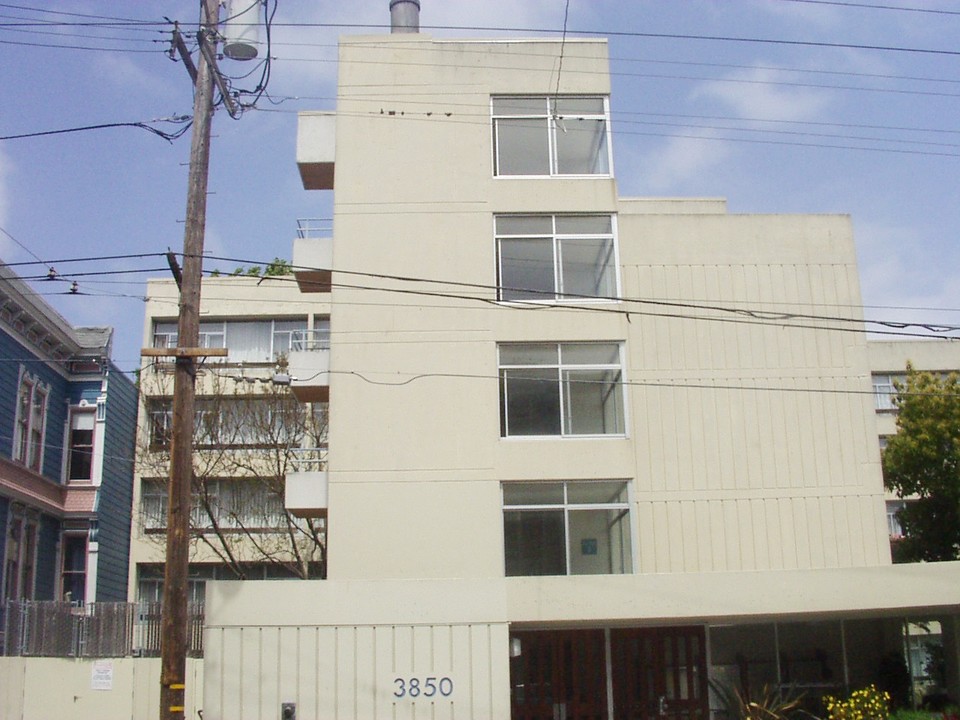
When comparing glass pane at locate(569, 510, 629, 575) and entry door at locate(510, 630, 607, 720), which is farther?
glass pane at locate(569, 510, 629, 575)

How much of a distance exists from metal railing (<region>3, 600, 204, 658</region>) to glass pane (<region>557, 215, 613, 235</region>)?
39.3 ft

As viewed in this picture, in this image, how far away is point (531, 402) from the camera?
21.6m

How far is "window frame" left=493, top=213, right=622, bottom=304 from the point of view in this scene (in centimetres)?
2200

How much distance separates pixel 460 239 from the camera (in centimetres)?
2222

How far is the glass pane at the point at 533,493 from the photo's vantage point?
69.4 ft

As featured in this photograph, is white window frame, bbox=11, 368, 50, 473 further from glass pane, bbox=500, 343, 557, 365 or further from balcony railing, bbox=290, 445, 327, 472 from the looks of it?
glass pane, bbox=500, 343, 557, 365

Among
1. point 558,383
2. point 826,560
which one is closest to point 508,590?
point 558,383

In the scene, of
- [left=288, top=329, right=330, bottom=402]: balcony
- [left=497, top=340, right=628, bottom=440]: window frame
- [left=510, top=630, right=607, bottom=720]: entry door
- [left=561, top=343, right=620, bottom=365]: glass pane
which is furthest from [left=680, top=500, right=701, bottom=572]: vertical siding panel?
[left=288, top=329, right=330, bottom=402]: balcony

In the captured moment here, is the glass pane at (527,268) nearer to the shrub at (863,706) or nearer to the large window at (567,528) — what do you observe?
the large window at (567,528)

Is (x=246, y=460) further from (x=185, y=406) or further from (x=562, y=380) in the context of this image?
(x=185, y=406)

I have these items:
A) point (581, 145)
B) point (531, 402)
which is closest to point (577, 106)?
point (581, 145)

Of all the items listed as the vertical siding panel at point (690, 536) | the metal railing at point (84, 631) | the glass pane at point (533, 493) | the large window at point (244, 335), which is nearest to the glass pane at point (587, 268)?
the glass pane at point (533, 493)

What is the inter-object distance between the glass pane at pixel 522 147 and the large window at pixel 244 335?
18.7m

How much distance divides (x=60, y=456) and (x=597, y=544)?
17.4m
